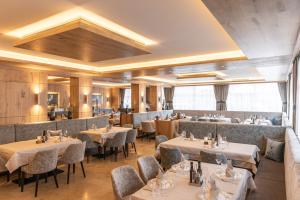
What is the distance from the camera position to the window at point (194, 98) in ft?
46.1

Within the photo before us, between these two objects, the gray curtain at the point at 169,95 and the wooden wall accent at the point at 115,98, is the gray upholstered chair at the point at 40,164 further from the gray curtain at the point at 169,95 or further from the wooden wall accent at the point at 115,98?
the wooden wall accent at the point at 115,98

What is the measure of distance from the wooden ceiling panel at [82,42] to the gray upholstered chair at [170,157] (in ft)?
7.04

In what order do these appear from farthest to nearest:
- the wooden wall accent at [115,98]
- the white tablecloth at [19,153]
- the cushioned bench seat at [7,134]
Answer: the wooden wall accent at [115,98] < the cushioned bench seat at [7,134] < the white tablecloth at [19,153]

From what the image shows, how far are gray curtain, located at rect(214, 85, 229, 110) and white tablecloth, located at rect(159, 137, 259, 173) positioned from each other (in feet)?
30.1

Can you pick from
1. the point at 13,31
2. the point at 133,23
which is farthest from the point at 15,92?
the point at 133,23

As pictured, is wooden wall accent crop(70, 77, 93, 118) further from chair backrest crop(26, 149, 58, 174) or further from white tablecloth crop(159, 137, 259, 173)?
white tablecloth crop(159, 137, 259, 173)

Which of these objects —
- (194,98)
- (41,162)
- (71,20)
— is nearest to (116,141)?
(41,162)

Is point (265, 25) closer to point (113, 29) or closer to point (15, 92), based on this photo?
point (113, 29)

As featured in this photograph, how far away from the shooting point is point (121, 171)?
262 centimetres

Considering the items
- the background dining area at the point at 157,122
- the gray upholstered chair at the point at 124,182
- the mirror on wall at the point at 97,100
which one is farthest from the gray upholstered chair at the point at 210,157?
the mirror on wall at the point at 97,100

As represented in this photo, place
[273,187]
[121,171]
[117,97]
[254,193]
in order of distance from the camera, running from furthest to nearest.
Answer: [117,97]
[273,187]
[254,193]
[121,171]

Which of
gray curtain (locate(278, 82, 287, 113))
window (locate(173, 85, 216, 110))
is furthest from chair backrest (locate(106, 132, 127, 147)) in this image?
gray curtain (locate(278, 82, 287, 113))

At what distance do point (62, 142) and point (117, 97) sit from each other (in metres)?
12.7

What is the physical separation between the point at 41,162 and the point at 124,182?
2058mm
